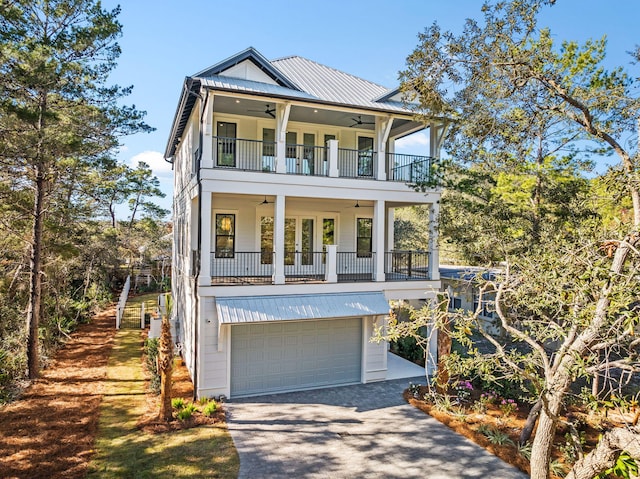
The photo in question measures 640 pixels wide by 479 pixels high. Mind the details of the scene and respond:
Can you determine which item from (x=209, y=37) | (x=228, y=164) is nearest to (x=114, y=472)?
(x=228, y=164)

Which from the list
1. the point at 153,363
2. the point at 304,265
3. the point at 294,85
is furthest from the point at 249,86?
the point at 153,363

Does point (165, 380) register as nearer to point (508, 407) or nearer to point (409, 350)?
point (508, 407)

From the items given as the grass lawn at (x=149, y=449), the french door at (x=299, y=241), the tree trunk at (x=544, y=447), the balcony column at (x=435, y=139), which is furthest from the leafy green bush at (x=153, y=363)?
the balcony column at (x=435, y=139)

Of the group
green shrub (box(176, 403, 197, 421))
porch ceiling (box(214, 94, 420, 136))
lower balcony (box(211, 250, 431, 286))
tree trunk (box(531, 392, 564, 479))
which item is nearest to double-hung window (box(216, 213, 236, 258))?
lower balcony (box(211, 250, 431, 286))

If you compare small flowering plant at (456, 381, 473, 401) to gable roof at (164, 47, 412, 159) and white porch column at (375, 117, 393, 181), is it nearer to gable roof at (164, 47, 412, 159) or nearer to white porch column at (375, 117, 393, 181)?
white porch column at (375, 117, 393, 181)

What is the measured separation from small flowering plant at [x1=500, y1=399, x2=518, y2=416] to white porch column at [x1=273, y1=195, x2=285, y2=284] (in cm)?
716

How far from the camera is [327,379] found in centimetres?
1305

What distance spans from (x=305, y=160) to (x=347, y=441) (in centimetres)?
963

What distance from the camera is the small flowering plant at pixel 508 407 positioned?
422 inches

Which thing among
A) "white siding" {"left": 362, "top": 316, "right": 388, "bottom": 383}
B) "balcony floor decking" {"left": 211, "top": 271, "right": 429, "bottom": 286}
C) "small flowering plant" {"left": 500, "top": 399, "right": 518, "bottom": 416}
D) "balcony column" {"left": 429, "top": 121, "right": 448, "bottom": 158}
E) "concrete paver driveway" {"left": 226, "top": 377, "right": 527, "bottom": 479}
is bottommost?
"concrete paver driveway" {"left": 226, "top": 377, "right": 527, "bottom": 479}

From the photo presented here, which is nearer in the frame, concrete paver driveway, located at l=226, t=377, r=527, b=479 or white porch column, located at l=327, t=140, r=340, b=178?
concrete paver driveway, located at l=226, t=377, r=527, b=479

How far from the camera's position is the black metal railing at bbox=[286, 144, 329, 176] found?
47.9 ft

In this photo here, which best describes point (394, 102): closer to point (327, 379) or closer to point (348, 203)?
point (348, 203)

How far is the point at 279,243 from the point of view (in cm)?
1219
